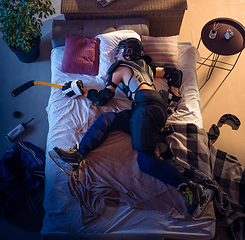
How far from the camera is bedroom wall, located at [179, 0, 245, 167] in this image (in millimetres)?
2293

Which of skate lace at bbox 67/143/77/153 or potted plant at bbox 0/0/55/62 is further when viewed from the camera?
potted plant at bbox 0/0/55/62

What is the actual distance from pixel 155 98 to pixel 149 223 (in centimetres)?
98

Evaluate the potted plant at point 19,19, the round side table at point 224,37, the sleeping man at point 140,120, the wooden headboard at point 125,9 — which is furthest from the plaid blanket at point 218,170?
the potted plant at point 19,19

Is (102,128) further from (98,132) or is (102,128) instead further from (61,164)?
(61,164)

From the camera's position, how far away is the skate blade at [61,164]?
167 centimetres

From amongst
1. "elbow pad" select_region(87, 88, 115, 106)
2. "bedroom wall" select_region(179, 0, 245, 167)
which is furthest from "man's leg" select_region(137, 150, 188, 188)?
"bedroom wall" select_region(179, 0, 245, 167)

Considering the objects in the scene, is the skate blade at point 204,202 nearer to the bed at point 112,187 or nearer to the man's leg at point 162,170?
the bed at point 112,187

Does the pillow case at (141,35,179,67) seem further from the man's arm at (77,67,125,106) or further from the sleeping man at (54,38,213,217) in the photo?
the man's arm at (77,67,125,106)

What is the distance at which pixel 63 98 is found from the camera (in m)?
2.08

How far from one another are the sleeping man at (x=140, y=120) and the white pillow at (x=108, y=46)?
0.70ft

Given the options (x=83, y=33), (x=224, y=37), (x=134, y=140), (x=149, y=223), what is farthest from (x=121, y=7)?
(x=149, y=223)

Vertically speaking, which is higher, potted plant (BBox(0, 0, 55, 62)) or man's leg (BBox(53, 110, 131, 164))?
potted plant (BBox(0, 0, 55, 62))

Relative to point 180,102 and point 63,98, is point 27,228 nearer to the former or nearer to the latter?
point 63,98

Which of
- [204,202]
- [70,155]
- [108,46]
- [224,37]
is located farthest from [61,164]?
[224,37]
